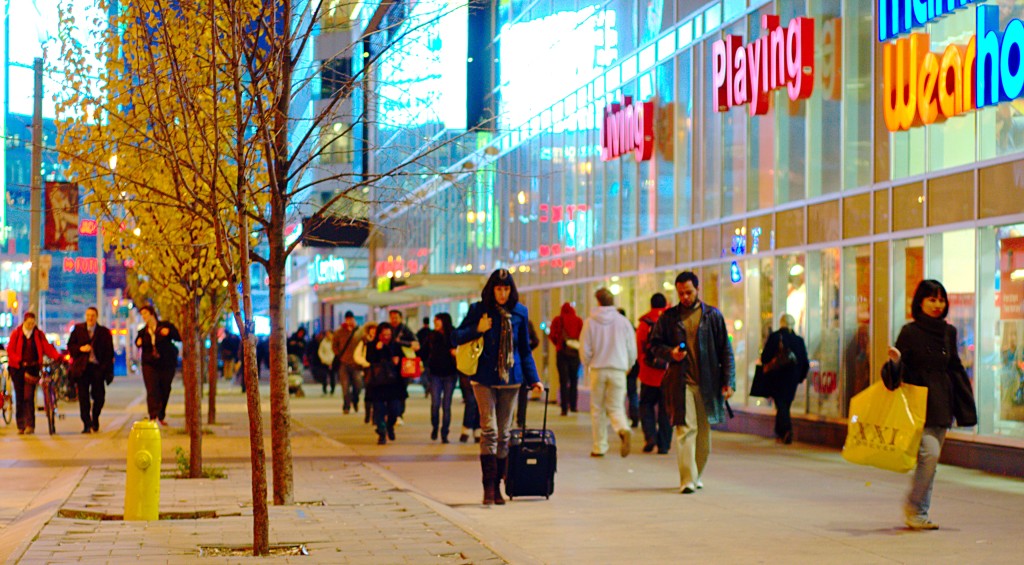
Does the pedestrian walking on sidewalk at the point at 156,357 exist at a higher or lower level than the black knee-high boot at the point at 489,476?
→ higher

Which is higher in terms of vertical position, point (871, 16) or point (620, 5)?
point (620, 5)

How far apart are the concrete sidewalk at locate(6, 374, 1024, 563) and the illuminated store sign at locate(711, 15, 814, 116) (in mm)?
4934

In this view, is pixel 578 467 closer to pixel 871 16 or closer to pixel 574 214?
pixel 871 16

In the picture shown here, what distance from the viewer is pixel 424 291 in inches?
1650

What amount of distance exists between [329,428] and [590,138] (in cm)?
961

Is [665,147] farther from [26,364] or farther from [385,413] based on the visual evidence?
[26,364]

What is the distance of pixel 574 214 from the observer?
106 feet

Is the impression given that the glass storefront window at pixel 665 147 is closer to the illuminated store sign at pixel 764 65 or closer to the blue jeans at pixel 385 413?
the illuminated store sign at pixel 764 65

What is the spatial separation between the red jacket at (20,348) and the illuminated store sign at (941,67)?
12.0 meters

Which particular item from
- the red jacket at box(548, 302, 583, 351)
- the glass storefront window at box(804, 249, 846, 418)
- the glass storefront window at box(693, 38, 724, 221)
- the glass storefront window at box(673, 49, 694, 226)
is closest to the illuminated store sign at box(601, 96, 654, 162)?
the glass storefront window at box(673, 49, 694, 226)

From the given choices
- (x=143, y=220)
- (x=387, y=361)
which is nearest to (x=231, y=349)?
(x=387, y=361)

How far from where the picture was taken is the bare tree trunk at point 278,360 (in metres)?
11.2

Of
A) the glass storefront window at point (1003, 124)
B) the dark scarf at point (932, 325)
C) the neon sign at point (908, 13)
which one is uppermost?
the neon sign at point (908, 13)

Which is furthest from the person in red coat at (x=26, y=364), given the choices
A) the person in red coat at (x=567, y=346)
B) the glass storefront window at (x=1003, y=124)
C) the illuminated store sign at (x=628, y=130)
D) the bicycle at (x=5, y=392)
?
the glass storefront window at (x=1003, y=124)
